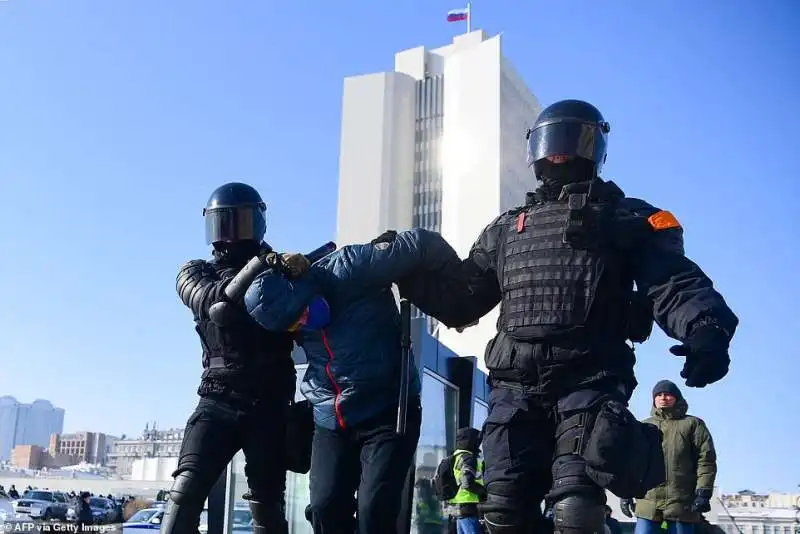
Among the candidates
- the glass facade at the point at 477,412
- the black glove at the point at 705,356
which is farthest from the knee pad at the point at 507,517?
the glass facade at the point at 477,412

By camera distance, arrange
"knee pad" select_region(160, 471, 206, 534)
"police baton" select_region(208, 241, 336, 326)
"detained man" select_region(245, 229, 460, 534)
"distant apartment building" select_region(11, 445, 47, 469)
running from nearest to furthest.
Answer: "detained man" select_region(245, 229, 460, 534), "police baton" select_region(208, 241, 336, 326), "knee pad" select_region(160, 471, 206, 534), "distant apartment building" select_region(11, 445, 47, 469)

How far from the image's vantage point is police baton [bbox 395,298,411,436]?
3.89m

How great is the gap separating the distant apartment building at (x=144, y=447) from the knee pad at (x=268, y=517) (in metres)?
117

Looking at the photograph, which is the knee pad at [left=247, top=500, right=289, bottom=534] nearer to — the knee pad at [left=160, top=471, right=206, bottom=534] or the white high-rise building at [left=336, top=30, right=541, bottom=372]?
the knee pad at [left=160, top=471, right=206, bottom=534]

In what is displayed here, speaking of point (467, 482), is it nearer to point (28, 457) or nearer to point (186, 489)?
point (186, 489)

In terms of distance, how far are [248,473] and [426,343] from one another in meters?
6.22

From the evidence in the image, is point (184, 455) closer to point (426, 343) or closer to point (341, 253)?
point (341, 253)

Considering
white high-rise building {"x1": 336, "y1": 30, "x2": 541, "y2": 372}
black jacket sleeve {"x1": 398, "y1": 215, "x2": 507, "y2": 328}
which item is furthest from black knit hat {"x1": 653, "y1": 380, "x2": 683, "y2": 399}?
white high-rise building {"x1": 336, "y1": 30, "x2": 541, "y2": 372}

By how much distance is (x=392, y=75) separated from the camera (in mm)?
Answer: 78062

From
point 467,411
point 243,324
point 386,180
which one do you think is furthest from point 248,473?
point 386,180

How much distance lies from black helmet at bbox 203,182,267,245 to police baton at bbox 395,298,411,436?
4.02ft

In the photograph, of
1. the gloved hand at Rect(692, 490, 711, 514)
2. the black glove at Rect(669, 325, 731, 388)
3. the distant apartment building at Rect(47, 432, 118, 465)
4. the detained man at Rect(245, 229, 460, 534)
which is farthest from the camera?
the distant apartment building at Rect(47, 432, 118, 465)

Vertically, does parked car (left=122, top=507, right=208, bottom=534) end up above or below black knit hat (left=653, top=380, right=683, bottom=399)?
below

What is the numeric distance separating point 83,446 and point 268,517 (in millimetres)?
183798
